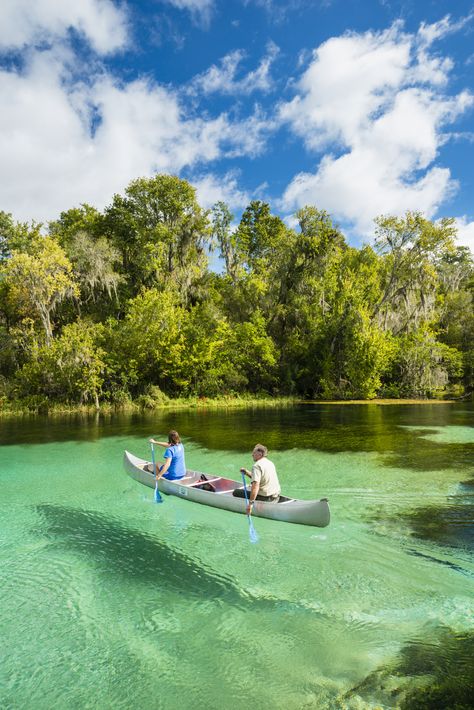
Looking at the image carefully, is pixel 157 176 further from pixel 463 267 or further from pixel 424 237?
pixel 463 267

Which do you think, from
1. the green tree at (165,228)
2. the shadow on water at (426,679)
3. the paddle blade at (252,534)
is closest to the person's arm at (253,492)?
the paddle blade at (252,534)

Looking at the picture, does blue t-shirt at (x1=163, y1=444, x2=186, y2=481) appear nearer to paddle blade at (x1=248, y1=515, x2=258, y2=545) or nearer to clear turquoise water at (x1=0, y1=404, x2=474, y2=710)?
clear turquoise water at (x1=0, y1=404, x2=474, y2=710)

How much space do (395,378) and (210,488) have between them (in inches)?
1244

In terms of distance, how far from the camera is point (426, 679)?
4.49 metres

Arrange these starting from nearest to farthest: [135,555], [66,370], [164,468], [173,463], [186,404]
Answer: [135,555], [164,468], [173,463], [66,370], [186,404]

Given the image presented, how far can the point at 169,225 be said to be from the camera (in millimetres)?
38375

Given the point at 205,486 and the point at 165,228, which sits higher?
the point at 165,228

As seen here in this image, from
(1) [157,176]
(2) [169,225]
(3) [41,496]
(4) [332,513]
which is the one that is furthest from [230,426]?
(1) [157,176]

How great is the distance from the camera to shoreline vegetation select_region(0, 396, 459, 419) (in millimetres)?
29938

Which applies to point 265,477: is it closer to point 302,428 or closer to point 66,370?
point 302,428

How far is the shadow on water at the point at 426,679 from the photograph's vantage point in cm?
419

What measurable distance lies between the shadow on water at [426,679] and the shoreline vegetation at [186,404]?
2725 cm

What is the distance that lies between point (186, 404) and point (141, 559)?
27.1 m

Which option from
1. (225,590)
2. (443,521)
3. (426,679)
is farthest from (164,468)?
(426,679)
